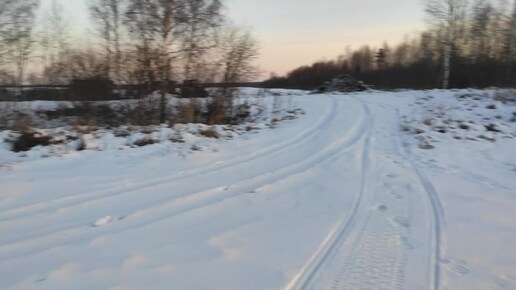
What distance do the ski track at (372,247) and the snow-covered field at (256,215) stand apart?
20mm

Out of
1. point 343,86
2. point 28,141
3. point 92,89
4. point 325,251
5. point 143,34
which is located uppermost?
point 143,34

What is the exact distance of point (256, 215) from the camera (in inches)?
230

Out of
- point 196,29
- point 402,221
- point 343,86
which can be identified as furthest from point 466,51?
point 402,221

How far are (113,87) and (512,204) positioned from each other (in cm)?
1548

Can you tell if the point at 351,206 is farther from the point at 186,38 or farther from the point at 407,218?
the point at 186,38

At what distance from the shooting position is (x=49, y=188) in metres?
6.49

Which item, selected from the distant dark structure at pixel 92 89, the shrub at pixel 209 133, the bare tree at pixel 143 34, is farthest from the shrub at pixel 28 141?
the distant dark structure at pixel 92 89

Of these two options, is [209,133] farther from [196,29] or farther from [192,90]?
[196,29]

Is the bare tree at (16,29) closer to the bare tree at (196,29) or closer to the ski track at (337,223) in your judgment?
the bare tree at (196,29)

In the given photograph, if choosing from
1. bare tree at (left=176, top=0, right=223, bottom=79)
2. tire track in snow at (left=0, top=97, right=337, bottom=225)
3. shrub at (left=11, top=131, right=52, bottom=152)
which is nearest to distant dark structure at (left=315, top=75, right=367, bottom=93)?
bare tree at (left=176, top=0, right=223, bottom=79)

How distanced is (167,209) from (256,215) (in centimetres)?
121

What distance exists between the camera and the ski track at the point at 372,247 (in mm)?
4047

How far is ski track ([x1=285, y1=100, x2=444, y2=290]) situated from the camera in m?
4.05

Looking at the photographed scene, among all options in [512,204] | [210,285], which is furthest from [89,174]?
[512,204]
